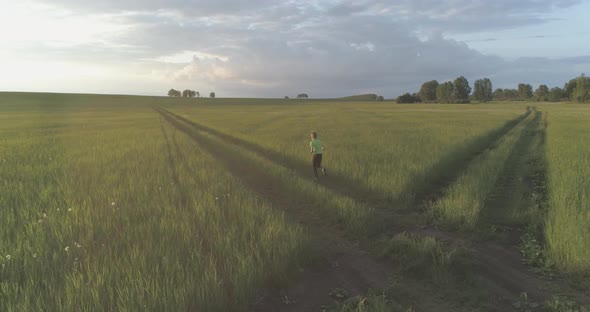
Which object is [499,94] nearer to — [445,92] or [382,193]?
[445,92]

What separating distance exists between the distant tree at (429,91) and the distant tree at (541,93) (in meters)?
54.0

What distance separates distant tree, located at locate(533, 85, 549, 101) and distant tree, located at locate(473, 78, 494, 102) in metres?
23.3

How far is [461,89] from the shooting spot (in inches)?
5492

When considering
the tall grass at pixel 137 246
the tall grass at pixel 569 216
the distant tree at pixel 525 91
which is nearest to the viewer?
the tall grass at pixel 137 246

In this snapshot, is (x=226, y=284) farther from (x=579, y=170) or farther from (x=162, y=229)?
(x=579, y=170)

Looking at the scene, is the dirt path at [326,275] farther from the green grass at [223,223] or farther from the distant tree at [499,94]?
the distant tree at [499,94]

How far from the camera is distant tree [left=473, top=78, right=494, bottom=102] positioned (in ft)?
507

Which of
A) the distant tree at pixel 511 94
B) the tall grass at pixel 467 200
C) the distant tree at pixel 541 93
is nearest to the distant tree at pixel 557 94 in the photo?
the distant tree at pixel 541 93

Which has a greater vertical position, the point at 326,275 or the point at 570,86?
the point at 570,86

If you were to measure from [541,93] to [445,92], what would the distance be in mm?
60701

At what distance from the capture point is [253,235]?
5824 mm

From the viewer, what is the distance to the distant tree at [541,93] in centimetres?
15398

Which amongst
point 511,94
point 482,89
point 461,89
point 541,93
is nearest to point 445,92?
point 461,89

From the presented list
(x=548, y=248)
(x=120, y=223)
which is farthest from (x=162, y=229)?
(x=548, y=248)
